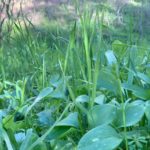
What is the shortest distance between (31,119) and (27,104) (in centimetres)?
8

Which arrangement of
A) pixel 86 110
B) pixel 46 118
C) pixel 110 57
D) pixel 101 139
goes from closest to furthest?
pixel 101 139 < pixel 86 110 < pixel 46 118 < pixel 110 57

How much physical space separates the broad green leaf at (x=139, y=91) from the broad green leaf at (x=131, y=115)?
100 mm

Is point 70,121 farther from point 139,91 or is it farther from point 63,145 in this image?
point 139,91

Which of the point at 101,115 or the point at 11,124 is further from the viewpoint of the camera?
the point at 11,124

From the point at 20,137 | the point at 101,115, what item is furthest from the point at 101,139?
the point at 20,137

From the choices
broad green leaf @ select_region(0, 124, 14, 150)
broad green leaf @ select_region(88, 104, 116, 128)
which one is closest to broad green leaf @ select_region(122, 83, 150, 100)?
broad green leaf @ select_region(88, 104, 116, 128)

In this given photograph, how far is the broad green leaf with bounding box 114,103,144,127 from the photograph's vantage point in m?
0.62

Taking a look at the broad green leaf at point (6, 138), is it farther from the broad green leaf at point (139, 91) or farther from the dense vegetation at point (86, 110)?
the broad green leaf at point (139, 91)

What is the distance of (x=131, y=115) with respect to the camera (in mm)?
636

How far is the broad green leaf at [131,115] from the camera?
62cm

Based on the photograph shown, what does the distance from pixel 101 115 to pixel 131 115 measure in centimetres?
5

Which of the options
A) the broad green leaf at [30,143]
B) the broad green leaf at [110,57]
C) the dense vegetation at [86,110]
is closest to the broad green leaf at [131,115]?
the dense vegetation at [86,110]

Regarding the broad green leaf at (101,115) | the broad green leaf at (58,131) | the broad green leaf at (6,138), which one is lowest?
the broad green leaf at (58,131)

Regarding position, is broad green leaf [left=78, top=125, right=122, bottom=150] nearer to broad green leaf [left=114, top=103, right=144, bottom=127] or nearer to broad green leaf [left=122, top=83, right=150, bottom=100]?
broad green leaf [left=114, top=103, right=144, bottom=127]
